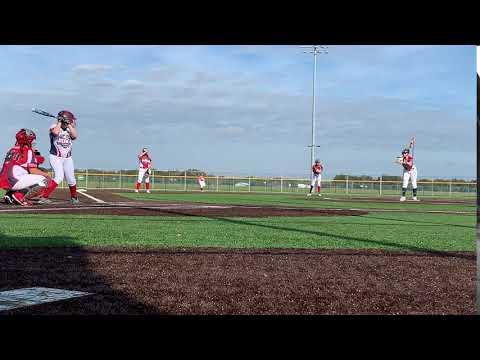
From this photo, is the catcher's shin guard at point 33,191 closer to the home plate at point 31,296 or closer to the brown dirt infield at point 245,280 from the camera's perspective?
the brown dirt infield at point 245,280

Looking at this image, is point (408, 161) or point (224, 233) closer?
point (224, 233)

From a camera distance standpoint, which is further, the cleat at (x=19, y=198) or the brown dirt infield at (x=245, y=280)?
the cleat at (x=19, y=198)

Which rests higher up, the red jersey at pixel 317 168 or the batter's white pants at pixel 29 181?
the red jersey at pixel 317 168

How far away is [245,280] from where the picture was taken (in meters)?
5.10

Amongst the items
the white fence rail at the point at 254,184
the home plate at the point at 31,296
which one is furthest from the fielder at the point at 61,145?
the white fence rail at the point at 254,184

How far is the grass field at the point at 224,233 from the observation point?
307 inches

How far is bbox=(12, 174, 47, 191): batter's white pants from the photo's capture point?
14.1 meters

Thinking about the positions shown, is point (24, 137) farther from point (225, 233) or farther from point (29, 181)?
point (225, 233)

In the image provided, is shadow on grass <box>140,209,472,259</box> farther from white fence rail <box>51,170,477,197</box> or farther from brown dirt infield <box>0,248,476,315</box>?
white fence rail <box>51,170,477,197</box>

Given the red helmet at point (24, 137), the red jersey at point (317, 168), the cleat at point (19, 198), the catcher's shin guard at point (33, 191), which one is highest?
the red helmet at point (24, 137)

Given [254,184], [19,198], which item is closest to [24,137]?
[19,198]

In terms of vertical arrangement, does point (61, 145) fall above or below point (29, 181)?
above

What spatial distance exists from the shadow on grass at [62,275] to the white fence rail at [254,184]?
1424 inches

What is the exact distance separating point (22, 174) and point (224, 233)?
729cm
